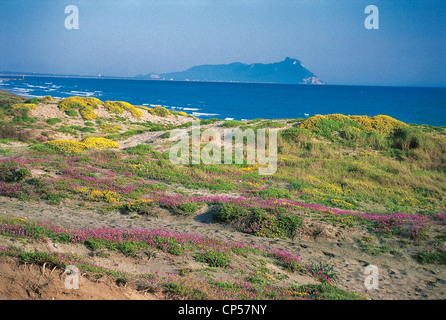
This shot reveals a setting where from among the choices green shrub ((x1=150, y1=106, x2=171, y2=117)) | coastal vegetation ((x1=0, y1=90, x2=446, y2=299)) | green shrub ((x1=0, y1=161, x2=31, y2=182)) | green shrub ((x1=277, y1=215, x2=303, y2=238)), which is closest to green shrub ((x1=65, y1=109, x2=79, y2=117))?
coastal vegetation ((x1=0, y1=90, x2=446, y2=299))

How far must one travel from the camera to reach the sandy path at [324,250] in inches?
311

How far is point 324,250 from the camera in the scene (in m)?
10.0

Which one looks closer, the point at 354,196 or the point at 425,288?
the point at 425,288

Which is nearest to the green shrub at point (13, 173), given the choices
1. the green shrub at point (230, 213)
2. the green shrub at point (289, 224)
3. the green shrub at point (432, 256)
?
the green shrub at point (230, 213)

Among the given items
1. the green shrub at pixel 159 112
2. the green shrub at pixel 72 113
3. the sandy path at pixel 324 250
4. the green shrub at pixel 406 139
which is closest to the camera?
the sandy path at pixel 324 250

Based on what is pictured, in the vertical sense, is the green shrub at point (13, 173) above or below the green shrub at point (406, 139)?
below

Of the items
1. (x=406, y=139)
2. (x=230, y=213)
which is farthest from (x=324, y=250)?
(x=406, y=139)

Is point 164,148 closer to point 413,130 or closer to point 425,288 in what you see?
point 425,288

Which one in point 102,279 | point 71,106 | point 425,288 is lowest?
point 425,288

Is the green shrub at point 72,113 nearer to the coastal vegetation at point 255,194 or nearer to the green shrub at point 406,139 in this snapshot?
the coastal vegetation at point 255,194

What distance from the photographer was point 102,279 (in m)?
5.91

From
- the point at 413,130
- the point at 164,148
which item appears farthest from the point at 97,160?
the point at 413,130

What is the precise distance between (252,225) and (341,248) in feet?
11.1
